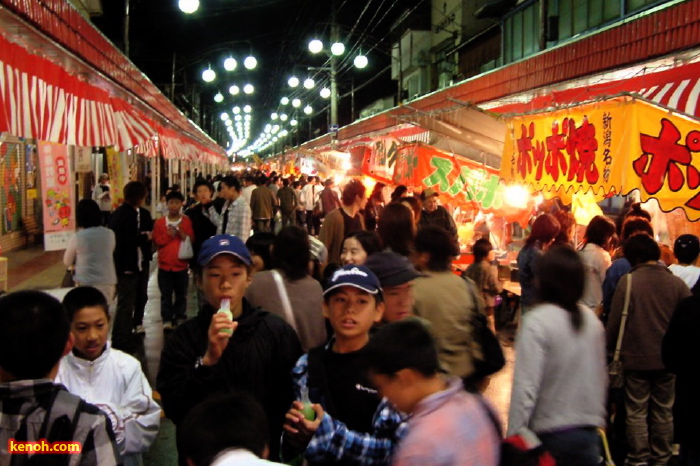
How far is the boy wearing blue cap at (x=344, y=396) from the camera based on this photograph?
9.11 feet

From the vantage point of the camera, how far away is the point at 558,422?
12.1 feet

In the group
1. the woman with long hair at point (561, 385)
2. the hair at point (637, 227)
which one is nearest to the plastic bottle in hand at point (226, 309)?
the woman with long hair at point (561, 385)

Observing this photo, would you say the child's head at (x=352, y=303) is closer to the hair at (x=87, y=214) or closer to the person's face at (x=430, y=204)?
the hair at (x=87, y=214)

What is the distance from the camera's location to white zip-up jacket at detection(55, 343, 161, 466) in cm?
357

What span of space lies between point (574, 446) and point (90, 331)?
9.16ft

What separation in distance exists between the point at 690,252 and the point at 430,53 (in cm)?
3072

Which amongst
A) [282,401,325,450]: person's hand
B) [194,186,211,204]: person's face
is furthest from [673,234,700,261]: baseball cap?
[194,186,211,204]: person's face

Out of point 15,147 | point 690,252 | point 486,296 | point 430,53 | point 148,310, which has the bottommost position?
point 148,310

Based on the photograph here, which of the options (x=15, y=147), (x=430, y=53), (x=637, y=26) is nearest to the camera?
(x=637, y=26)

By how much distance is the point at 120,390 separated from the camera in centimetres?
369

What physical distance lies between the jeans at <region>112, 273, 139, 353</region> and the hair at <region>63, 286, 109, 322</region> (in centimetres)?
512

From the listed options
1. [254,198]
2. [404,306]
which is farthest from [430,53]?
[404,306]

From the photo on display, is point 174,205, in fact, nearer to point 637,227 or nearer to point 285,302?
point 285,302

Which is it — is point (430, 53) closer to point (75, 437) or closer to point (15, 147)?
point (15, 147)
